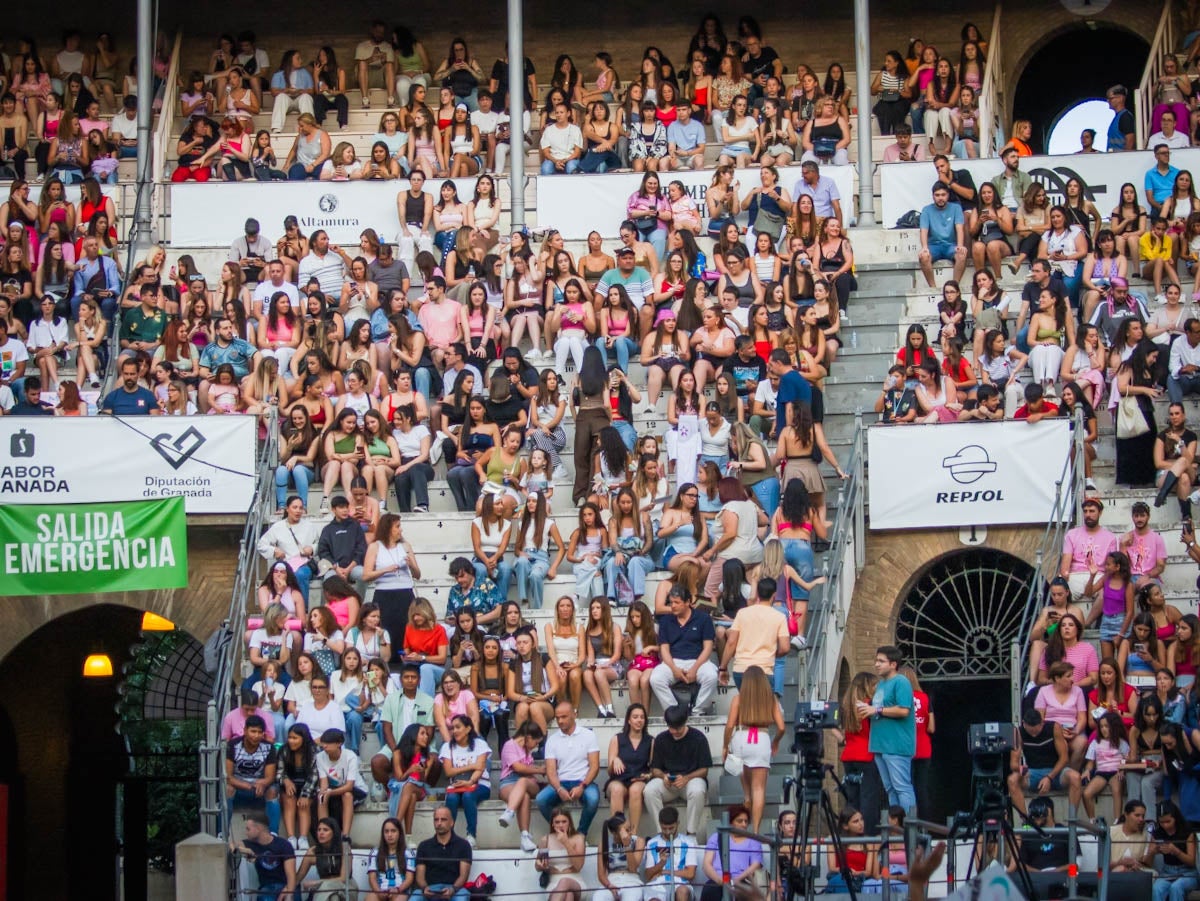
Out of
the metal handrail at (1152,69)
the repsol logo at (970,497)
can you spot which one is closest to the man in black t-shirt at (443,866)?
the repsol logo at (970,497)

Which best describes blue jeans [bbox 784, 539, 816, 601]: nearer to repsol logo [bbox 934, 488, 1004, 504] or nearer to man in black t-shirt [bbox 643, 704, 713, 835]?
repsol logo [bbox 934, 488, 1004, 504]

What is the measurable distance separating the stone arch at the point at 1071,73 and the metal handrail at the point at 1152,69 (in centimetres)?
172

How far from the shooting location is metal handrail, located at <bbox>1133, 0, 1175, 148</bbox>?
24.9 metres

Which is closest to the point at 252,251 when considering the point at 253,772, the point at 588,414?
the point at 588,414

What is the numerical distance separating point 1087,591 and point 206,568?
8689 mm

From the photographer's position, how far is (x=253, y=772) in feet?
58.1

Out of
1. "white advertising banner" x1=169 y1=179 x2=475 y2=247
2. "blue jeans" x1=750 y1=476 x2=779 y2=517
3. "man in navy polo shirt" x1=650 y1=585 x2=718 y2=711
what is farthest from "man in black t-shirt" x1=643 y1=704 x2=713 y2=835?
"white advertising banner" x1=169 y1=179 x2=475 y2=247

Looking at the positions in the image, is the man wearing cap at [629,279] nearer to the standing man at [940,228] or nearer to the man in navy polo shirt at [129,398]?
the standing man at [940,228]

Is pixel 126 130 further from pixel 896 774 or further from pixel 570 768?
pixel 896 774

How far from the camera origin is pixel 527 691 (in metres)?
18.2

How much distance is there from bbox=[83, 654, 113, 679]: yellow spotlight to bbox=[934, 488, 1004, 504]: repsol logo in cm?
1106

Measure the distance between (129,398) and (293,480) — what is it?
6.39 feet

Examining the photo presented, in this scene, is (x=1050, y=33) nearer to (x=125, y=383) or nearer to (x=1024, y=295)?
(x=1024, y=295)

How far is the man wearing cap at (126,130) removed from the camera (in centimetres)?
2592
